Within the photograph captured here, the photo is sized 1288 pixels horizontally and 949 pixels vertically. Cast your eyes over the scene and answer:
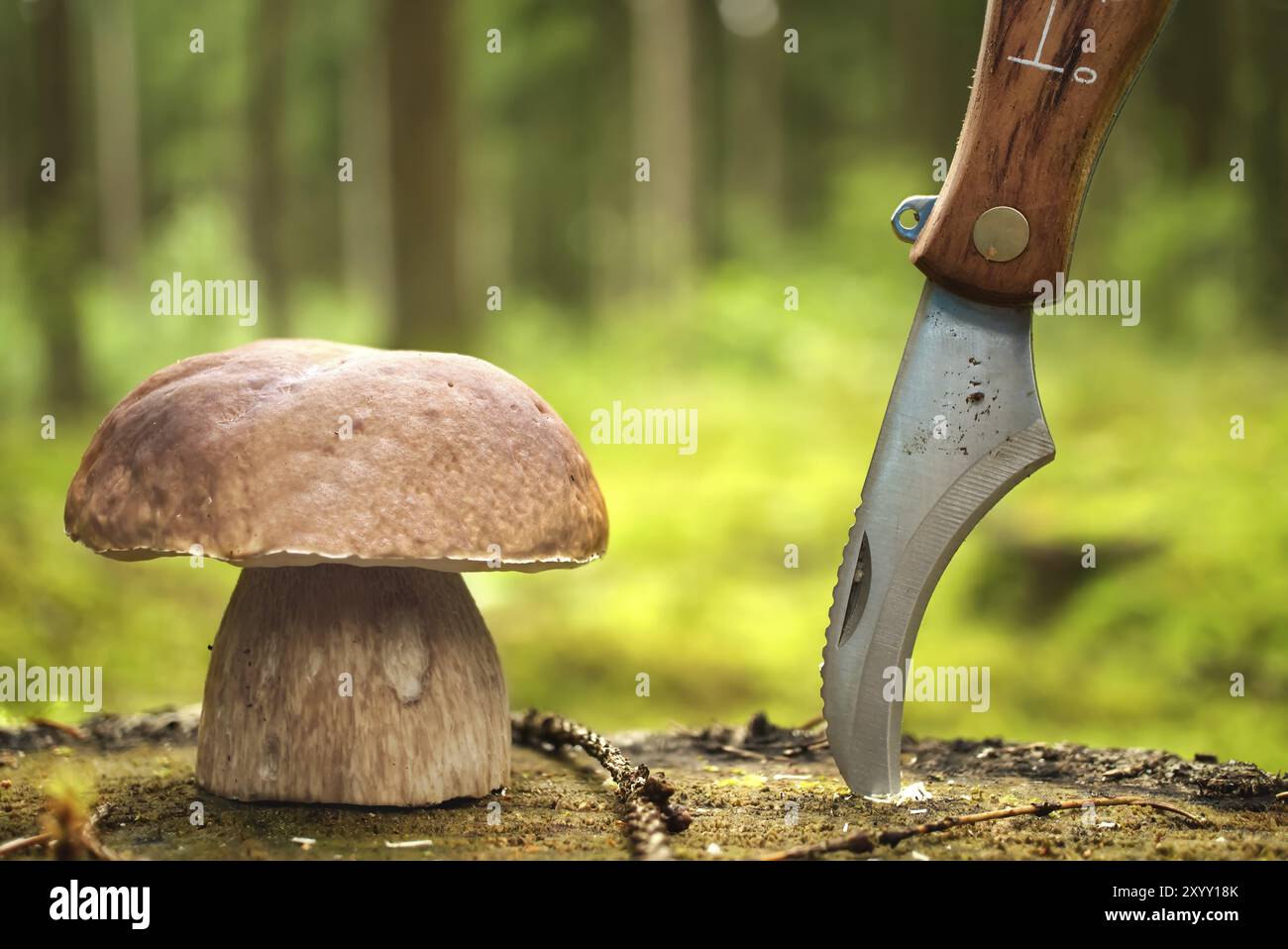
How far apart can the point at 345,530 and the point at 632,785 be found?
2.97ft

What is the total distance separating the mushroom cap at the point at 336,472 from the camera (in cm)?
214

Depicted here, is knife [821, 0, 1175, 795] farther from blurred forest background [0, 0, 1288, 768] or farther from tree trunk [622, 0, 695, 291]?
tree trunk [622, 0, 695, 291]

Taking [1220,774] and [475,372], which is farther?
[1220,774]

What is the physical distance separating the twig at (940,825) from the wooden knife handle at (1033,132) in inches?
40.6

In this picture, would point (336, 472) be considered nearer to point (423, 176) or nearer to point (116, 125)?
point (423, 176)

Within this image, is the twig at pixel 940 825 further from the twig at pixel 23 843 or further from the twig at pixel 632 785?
the twig at pixel 23 843

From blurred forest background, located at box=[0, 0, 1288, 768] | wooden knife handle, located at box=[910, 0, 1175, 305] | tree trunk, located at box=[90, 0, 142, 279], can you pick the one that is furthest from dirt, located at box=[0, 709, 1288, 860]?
tree trunk, located at box=[90, 0, 142, 279]

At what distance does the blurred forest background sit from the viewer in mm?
5242

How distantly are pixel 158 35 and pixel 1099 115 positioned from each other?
15351mm

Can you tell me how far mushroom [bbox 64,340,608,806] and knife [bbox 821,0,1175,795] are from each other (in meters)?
0.63

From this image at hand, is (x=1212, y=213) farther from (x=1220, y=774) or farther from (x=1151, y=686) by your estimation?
(x=1220, y=774)

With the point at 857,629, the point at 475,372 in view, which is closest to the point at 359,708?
the point at 475,372

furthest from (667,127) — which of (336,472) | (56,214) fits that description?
(336,472)
